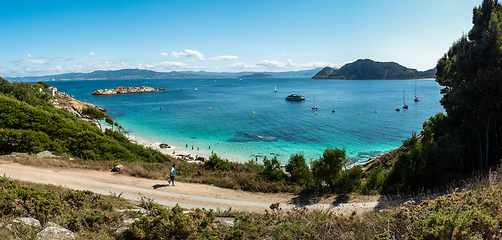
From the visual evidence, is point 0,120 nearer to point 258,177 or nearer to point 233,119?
point 258,177

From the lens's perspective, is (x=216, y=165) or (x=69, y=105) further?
(x=69, y=105)

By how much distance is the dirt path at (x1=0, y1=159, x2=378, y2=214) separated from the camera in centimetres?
1157

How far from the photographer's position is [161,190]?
12.9 metres

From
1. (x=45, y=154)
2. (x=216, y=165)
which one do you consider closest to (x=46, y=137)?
(x=45, y=154)

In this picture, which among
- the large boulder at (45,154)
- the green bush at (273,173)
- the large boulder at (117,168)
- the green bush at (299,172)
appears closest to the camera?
the green bush at (299,172)

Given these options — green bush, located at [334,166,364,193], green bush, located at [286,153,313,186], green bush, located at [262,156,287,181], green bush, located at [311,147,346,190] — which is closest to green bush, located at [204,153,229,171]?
green bush, located at [262,156,287,181]

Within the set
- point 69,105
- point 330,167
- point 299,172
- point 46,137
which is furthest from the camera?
point 69,105

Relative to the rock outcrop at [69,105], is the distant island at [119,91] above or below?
above

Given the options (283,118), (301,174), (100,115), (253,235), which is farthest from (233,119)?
(253,235)

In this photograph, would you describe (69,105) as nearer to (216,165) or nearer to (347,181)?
(216,165)

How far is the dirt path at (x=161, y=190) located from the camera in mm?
11570

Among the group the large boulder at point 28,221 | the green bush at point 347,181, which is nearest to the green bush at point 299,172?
the green bush at point 347,181

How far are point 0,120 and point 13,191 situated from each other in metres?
14.9

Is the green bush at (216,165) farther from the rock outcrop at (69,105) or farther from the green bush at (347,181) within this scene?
the rock outcrop at (69,105)
